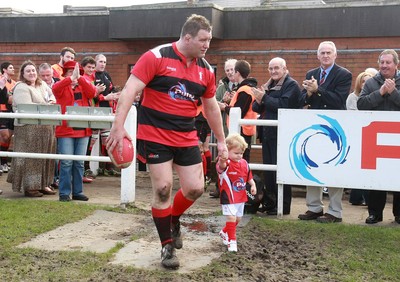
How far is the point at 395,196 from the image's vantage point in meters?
8.02

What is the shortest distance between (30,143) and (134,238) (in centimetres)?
345

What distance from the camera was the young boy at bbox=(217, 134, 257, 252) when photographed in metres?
6.32

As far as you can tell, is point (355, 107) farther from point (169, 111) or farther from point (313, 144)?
point (169, 111)

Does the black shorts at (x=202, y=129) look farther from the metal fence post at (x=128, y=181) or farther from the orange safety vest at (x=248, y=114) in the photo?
the metal fence post at (x=128, y=181)

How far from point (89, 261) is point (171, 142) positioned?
1.39 metres

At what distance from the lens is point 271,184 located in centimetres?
858

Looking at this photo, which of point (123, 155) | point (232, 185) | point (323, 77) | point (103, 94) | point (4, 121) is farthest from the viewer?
point (4, 121)

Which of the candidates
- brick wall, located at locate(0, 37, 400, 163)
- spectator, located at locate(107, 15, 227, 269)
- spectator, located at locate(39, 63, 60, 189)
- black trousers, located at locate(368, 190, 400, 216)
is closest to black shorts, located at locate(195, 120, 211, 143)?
spectator, located at locate(39, 63, 60, 189)

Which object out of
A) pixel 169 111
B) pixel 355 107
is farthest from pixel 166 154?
pixel 355 107

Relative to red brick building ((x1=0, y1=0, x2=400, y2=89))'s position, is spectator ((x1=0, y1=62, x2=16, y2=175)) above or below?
below

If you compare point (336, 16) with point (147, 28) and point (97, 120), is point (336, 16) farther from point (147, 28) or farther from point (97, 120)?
point (97, 120)

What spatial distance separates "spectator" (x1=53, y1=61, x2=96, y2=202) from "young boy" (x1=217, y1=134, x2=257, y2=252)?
127 inches

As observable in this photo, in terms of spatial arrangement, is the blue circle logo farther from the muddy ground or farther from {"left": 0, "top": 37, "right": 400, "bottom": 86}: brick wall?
{"left": 0, "top": 37, "right": 400, "bottom": 86}: brick wall

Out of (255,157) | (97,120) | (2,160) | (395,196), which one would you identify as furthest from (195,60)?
(2,160)
